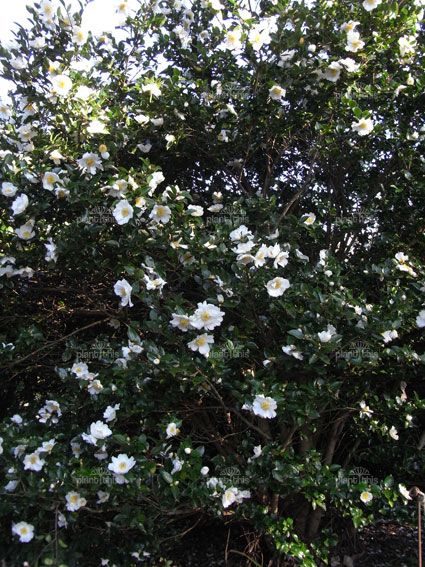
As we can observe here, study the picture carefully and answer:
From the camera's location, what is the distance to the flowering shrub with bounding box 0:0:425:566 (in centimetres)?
237

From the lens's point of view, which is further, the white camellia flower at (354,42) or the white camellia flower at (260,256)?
the white camellia flower at (354,42)

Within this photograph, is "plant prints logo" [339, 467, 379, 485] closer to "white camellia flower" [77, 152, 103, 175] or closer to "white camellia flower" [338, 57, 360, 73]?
"white camellia flower" [77, 152, 103, 175]

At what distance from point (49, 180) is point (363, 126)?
58.5 inches

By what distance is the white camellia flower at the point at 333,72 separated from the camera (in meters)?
2.73

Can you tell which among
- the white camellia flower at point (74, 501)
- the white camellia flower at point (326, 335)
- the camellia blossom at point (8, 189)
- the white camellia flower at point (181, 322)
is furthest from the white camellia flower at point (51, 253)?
the white camellia flower at point (326, 335)

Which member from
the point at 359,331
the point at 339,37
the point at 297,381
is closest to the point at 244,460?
the point at 297,381

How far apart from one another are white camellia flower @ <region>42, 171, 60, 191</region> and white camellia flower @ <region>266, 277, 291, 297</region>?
1083 mm

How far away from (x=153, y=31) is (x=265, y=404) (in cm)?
226

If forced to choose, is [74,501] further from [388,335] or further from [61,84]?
[61,84]

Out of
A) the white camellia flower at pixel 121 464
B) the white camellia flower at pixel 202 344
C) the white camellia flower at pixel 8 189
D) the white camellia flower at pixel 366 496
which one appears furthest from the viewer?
the white camellia flower at pixel 8 189

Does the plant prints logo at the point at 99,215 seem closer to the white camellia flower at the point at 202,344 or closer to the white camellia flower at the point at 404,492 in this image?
the white camellia flower at the point at 202,344

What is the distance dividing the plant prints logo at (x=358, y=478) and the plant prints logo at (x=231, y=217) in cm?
123

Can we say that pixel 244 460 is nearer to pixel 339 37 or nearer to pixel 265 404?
pixel 265 404

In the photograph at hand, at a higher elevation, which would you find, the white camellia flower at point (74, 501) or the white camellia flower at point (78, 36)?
the white camellia flower at point (78, 36)
